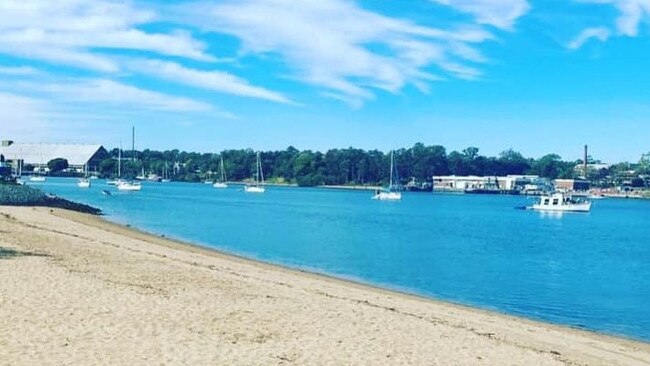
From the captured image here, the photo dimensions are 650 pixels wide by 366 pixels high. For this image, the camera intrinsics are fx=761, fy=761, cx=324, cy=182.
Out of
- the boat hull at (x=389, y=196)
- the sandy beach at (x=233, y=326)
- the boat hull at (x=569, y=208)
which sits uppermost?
the sandy beach at (x=233, y=326)

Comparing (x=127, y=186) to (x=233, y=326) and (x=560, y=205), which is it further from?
(x=233, y=326)

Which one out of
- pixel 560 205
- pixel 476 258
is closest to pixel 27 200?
pixel 476 258

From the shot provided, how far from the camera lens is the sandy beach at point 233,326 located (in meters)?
12.9

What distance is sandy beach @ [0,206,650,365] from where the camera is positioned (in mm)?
12875

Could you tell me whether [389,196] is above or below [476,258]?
above

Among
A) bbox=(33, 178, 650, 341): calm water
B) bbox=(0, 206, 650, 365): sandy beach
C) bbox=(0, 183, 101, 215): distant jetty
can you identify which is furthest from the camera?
bbox=(0, 183, 101, 215): distant jetty

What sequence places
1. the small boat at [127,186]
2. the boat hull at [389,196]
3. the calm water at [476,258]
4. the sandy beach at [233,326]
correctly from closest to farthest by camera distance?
the sandy beach at [233,326]
the calm water at [476,258]
the small boat at [127,186]
the boat hull at [389,196]

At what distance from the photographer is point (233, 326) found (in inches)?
615

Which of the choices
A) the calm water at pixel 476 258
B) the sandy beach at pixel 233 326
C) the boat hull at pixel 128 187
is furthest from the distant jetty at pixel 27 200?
the boat hull at pixel 128 187

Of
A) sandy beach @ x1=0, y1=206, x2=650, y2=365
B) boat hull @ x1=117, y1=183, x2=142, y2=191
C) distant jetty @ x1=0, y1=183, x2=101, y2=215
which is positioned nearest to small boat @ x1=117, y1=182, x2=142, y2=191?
boat hull @ x1=117, y1=183, x2=142, y2=191

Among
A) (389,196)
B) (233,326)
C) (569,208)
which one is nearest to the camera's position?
(233,326)

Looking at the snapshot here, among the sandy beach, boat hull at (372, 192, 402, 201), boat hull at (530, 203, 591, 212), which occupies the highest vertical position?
the sandy beach

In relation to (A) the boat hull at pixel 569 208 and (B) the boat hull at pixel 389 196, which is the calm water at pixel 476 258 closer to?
(A) the boat hull at pixel 569 208

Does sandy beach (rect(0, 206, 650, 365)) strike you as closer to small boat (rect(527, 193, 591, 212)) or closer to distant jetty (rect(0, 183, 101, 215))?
distant jetty (rect(0, 183, 101, 215))
